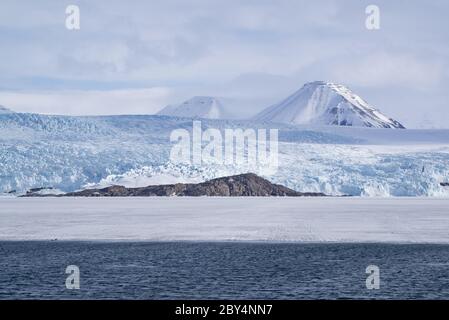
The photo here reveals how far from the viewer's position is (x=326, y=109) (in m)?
167

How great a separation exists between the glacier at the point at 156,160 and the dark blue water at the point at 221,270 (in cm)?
2894

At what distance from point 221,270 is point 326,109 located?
5969 inches

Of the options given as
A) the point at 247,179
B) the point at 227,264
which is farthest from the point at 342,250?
the point at 247,179

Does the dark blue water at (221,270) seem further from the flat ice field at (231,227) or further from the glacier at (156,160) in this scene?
the glacier at (156,160)

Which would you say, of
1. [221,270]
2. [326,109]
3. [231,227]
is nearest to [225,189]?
[231,227]

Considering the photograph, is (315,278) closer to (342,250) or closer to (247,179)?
(342,250)

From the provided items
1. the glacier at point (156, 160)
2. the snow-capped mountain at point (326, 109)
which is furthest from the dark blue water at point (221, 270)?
the snow-capped mountain at point (326, 109)

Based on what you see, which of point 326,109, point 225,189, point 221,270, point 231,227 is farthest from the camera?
point 326,109

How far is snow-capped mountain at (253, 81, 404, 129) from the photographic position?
15700cm

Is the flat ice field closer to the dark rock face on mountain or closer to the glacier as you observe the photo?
the glacier

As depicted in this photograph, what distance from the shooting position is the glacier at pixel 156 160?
51.8 m

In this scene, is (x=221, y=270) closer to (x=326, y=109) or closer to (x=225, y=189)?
(x=225, y=189)

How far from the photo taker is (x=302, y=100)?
169 meters

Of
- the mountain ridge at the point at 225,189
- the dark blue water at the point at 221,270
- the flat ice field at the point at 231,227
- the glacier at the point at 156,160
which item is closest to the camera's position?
the dark blue water at the point at 221,270
